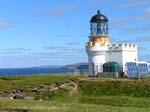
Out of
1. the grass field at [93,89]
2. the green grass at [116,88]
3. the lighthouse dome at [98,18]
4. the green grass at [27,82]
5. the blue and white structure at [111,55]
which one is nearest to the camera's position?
the grass field at [93,89]

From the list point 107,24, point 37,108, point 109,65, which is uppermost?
point 107,24

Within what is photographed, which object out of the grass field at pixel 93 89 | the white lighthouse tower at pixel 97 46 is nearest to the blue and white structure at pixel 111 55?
the white lighthouse tower at pixel 97 46

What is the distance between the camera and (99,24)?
197 ft

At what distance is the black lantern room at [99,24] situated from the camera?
5965 cm

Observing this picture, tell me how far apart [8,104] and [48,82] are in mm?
15427

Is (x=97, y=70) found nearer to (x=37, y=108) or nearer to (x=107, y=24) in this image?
(x=107, y=24)

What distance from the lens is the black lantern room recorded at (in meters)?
59.6

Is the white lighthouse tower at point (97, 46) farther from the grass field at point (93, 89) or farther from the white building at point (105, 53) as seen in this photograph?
the grass field at point (93, 89)

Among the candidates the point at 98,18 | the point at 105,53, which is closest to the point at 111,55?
the point at 105,53

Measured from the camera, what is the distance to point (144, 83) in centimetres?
4419

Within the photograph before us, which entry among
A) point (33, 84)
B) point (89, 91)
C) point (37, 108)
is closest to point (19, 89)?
point (33, 84)

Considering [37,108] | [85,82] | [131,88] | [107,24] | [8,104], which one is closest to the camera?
[37,108]

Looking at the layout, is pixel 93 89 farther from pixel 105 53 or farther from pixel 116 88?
pixel 105 53

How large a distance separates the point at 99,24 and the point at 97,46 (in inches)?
178
